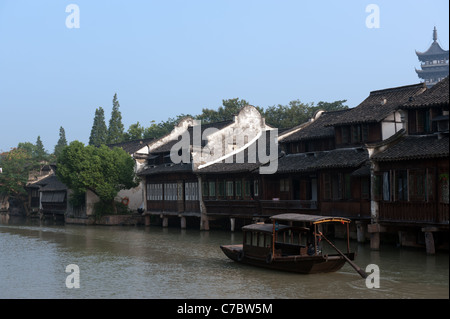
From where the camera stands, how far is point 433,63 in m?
106

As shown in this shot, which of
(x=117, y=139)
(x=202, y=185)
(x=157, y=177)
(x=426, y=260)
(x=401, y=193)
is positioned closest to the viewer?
(x=426, y=260)

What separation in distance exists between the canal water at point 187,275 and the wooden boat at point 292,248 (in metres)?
0.39

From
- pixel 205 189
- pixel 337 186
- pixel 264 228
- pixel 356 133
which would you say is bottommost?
pixel 264 228

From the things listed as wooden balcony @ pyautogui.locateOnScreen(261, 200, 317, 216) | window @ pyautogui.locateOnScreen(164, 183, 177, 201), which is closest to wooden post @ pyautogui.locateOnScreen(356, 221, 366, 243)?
wooden balcony @ pyautogui.locateOnScreen(261, 200, 317, 216)

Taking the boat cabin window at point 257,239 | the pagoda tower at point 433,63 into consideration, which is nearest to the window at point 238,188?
the boat cabin window at point 257,239

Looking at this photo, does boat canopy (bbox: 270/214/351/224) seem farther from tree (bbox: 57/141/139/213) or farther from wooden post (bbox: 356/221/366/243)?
tree (bbox: 57/141/139/213)

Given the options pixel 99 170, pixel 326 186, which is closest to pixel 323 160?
pixel 326 186

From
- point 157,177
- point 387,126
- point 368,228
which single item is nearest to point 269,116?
point 157,177

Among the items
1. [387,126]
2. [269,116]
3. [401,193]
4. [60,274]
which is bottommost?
[60,274]

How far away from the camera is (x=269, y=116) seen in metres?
71.8

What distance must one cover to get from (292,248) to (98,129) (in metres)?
75.5

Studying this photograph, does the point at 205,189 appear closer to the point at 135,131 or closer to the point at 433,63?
the point at 135,131
